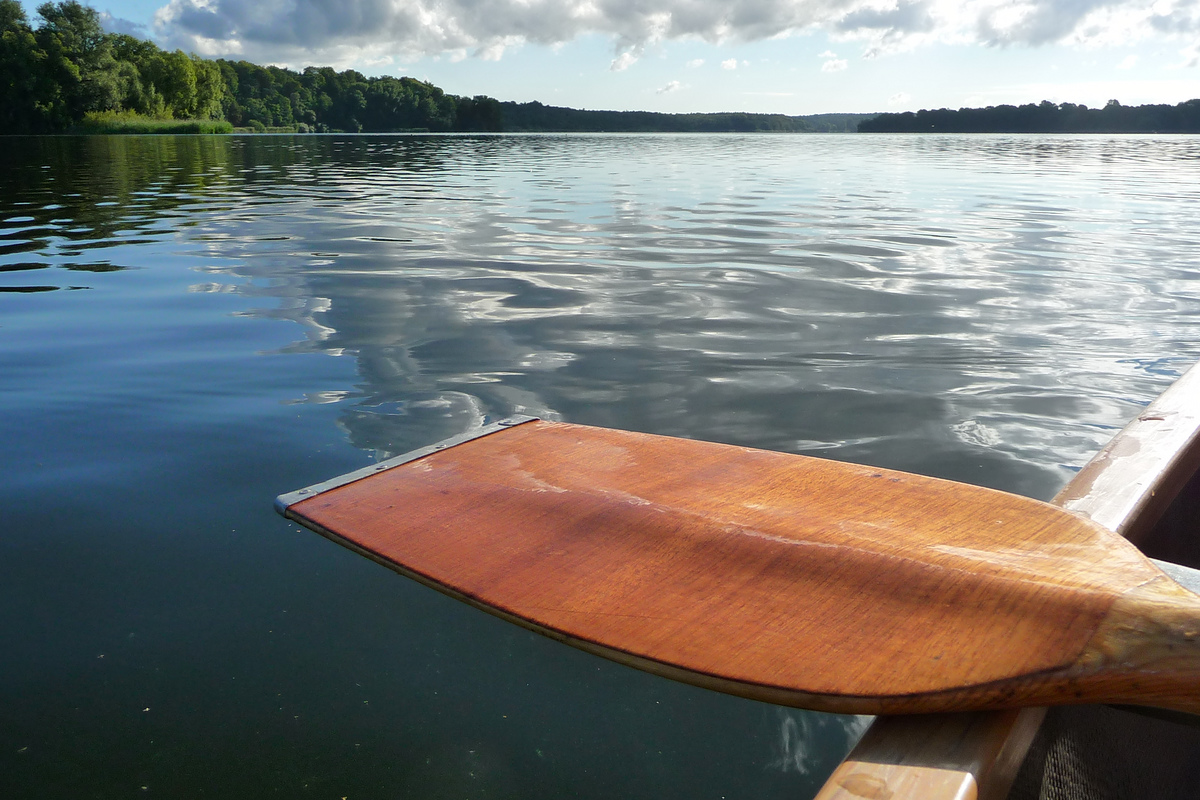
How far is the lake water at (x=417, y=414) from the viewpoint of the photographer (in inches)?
62.8

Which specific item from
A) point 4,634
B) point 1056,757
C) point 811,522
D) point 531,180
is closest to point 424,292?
point 4,634

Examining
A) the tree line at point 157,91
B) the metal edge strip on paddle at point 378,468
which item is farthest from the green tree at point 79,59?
the metal edge strip on paddle at point 378,468

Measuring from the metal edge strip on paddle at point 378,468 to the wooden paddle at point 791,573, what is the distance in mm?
13

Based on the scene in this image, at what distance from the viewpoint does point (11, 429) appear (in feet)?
Result: 10.2

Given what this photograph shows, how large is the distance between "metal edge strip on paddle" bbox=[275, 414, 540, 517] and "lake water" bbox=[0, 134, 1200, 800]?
22cm

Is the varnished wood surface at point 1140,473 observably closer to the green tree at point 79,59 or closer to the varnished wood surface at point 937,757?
the varnished wood surface at point 937,757

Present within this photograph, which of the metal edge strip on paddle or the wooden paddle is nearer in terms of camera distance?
the wooden paddle

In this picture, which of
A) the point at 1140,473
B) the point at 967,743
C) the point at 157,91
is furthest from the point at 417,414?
the point at 157,91

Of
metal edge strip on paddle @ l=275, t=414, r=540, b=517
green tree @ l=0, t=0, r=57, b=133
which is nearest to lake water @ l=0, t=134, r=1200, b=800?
metal edge strip on paddle @ l=275, t=414, r=540, b=517

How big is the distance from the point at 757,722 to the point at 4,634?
1.64m

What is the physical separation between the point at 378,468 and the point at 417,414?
3.67 feet

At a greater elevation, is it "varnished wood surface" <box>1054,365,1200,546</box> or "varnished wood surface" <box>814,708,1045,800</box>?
"varnished wood surface" <box>1054,365,1200,546</box>

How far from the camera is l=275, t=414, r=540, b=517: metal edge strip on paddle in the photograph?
2053mm

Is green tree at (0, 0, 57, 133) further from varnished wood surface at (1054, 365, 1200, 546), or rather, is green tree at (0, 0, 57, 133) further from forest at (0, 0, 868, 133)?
varnished wood surface at (1054, 365, 1200, 546)
